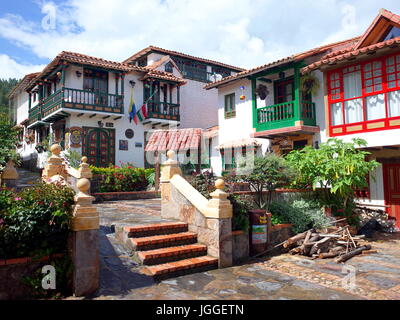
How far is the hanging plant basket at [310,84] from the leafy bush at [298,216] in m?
5.93

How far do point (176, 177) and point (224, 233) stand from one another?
2.11 metres

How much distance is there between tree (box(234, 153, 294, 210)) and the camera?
8733 mm

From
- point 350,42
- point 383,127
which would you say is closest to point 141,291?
point 383,127

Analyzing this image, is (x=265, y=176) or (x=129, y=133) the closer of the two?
(x=265, y=176)

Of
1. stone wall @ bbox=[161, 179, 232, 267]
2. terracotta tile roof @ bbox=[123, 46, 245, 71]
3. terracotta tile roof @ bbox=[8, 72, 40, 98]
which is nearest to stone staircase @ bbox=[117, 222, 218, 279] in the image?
stone wall @ bbox=[161, 179, 232, 267]

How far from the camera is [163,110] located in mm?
→ 21156

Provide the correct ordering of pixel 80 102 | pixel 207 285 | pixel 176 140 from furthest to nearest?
pixel 80 102 < pixel 176 140 < pixel 207 285

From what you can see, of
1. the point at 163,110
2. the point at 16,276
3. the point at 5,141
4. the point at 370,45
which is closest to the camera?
the point at 16,276

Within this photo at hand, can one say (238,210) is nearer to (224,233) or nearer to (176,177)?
(224,233)

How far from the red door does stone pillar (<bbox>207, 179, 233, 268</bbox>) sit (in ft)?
26.1

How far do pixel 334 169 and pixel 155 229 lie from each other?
5.73 metres

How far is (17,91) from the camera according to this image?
28.0 metres

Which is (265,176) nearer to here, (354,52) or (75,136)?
(354,52)

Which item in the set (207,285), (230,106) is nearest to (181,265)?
(207,285)
